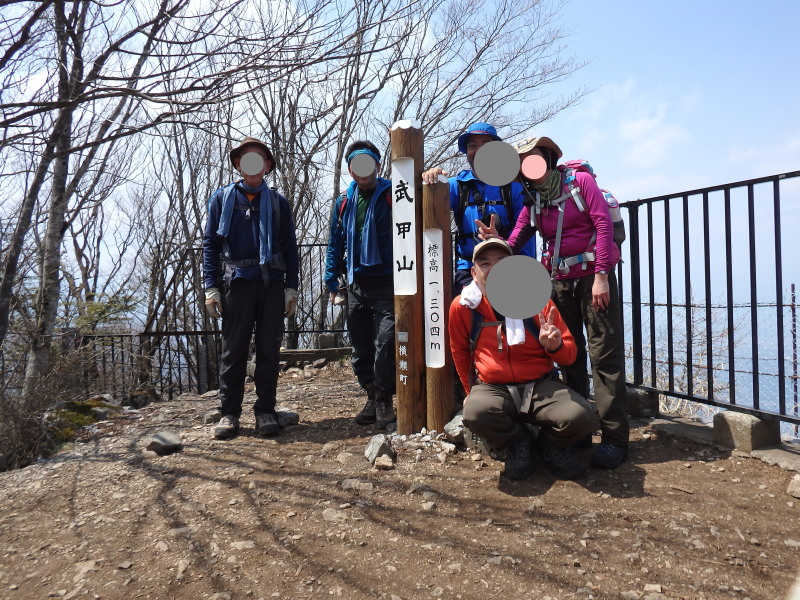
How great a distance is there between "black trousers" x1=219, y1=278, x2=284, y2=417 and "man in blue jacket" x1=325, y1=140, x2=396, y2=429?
1.62ft

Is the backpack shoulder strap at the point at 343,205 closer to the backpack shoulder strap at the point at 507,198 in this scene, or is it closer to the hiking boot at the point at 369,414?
the backpack shoulder strap at the point at 507,198

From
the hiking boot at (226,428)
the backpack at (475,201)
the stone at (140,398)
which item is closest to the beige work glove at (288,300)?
the hiking boot at (226,428)

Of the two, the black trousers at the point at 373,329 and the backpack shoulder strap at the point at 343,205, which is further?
the backpack shoulder strap at the point at 343,205

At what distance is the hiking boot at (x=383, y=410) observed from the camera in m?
3.95

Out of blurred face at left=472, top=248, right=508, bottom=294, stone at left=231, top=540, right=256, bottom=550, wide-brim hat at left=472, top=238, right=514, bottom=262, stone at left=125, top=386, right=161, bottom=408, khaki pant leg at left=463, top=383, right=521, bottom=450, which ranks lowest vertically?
stone at left=125, top=386, right=161, bottom=408

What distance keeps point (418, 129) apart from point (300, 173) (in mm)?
6479

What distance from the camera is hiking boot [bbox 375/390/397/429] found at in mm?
3953

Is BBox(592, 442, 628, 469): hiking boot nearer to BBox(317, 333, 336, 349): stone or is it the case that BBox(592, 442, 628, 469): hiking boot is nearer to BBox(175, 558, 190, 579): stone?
BBox(175, 558, 190, 579): stone

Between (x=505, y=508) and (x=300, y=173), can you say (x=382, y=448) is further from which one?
(x=300, y=173)

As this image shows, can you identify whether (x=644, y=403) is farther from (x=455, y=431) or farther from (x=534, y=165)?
(x=534, y=165)

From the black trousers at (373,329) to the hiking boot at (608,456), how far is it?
4.97ft

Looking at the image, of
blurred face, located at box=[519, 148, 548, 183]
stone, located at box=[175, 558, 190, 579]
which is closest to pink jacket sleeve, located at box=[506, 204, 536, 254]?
blurred face, located at box=[519, 148, 548, 183]

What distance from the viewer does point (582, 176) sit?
3078 mm

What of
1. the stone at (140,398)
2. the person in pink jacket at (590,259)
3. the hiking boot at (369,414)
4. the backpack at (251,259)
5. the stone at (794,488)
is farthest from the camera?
the stone at (140,398)
